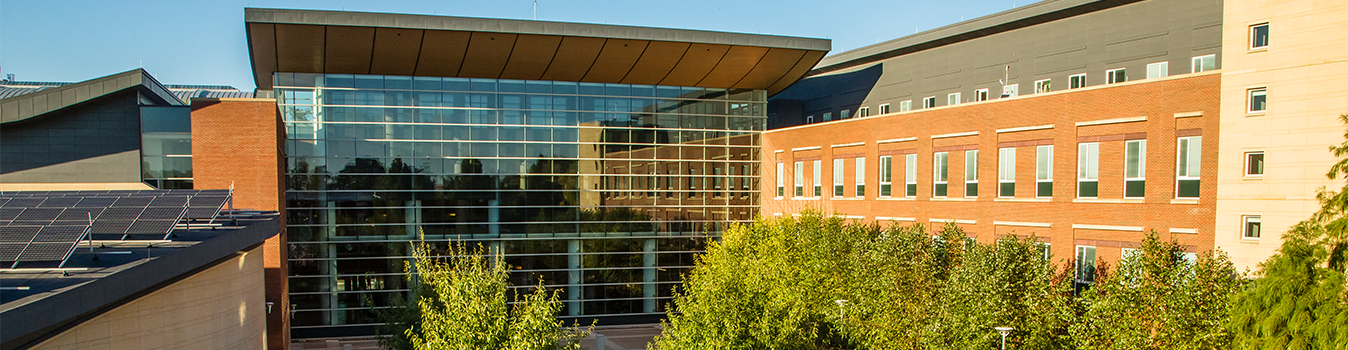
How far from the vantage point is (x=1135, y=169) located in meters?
21.9

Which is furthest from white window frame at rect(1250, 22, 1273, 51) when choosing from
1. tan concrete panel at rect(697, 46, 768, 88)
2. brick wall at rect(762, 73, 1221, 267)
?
tan concrete panel at rect(697, 46, 768, 88)

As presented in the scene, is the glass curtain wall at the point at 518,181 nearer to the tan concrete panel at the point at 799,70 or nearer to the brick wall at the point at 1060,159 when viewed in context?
the tan concrete panel at the point at 799,70

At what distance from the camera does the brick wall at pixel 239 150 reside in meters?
26.9

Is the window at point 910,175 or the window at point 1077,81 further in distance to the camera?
the window at point 1077,81

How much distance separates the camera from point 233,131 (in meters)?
27.0

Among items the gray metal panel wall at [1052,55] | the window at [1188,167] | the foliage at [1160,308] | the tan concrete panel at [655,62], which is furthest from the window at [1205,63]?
the tan concrete panel at [655,62]

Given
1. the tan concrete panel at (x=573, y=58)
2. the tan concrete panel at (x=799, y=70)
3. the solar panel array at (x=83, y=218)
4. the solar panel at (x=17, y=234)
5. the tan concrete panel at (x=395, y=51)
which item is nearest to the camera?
the solar panel array at (x=83, y=218)

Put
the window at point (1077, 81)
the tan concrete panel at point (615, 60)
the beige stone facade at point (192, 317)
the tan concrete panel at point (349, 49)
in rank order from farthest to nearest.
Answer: the tan concrete panel at point (615, 60)
the window at point (1077, 81)
the tan concrete panel at point (349, 49)
the beige stone facade at point (192, 317)

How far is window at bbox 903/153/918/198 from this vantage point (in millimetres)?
29609

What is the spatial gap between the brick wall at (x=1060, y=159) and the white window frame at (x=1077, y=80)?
7964 mm

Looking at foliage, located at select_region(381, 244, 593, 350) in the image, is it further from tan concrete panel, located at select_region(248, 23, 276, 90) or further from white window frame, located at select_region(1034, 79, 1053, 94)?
white window frame, located at select_region(1034, 79, 1053, 94)

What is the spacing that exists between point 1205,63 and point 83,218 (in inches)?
1355

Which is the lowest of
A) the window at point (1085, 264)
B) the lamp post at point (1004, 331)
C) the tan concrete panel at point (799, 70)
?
the lamp post at point (1004, 331)

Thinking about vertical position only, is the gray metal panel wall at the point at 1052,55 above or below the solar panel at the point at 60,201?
above
